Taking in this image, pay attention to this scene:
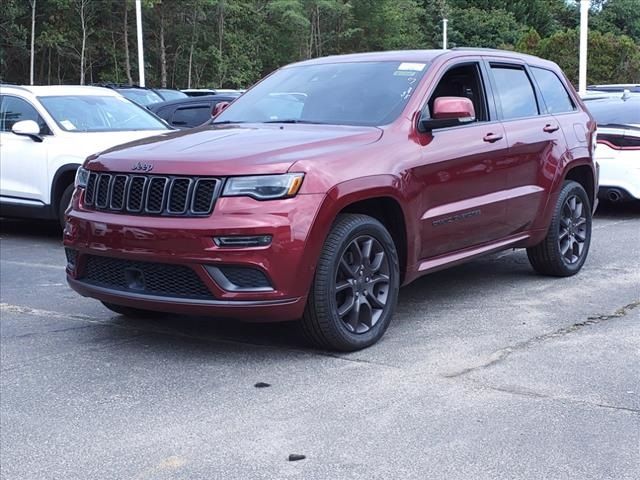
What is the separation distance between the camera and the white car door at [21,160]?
357 inches

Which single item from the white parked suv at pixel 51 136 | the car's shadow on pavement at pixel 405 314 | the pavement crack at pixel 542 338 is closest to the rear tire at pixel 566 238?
the car's shadow on pavement at pixel 405 314

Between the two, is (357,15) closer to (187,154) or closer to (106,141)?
(106,141)

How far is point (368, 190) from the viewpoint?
493 centimetres

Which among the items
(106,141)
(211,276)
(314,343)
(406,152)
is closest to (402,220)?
(406,152)

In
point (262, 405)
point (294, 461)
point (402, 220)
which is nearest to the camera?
point (294, 461)

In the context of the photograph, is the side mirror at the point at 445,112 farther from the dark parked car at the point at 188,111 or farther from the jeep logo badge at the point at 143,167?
the dark parked car at the point at 188,111

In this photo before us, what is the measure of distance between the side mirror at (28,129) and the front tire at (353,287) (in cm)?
520

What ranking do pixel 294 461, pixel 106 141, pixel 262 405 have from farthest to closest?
pixel 106 141
pixel 262 405
pixel 294 461

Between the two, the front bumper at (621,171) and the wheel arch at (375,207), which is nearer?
the wheel arch at (375,207)

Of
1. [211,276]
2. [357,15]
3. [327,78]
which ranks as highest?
[357,15]

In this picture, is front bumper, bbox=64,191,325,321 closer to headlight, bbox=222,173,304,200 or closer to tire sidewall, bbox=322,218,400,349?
headlight, bbox=222,173,304,200

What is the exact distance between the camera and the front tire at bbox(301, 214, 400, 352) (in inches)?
186

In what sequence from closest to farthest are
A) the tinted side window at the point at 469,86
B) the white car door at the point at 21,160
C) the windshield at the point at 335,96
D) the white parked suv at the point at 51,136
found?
the windshield at the point at 335,96
the tinted side window at the point at 469,86
the white parked suv at the point at 51,136
the white car door at the point at 21,160

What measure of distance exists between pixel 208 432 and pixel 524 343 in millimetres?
2120
